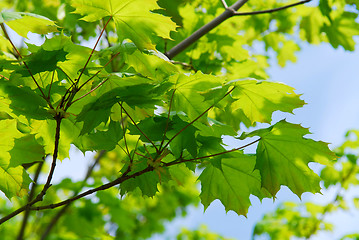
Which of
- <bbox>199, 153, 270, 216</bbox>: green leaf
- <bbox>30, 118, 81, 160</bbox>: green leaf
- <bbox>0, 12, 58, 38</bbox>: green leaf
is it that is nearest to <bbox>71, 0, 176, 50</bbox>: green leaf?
<bbox>0, 12, 58, 38</bbox>: green leaf

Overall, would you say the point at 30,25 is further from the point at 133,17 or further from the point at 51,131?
the point at 51,131

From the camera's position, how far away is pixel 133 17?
4.63 feet

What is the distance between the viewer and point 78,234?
4.14 metres

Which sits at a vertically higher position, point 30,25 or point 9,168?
point 30,25

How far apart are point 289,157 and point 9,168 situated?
1.10m

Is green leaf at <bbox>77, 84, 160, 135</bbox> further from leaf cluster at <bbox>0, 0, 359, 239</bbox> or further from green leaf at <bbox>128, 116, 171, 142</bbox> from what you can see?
green leaf at <bbox>128, 116, 171, 142</bbox>

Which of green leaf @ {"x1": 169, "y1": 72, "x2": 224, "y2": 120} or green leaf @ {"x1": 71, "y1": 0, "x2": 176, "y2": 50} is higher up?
green leaf @ {"x1": 71, "y1": 0, "x2": 176, "y2": 50}

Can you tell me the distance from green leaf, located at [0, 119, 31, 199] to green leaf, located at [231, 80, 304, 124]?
2.87 feet

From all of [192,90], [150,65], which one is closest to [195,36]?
[150,65]

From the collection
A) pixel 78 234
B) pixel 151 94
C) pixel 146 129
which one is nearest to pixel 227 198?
pixel 146 129

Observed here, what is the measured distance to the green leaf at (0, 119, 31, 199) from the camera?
1.44 metres

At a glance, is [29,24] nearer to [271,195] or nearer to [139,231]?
[271,195]

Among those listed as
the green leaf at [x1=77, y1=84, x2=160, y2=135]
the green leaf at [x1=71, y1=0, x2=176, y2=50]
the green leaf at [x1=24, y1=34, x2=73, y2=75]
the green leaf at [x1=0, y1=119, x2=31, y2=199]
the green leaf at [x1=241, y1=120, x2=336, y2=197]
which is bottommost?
the green leaf at [x1=241, y1=120, x2=336, y2=197]

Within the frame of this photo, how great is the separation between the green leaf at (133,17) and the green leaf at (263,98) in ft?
1.19
